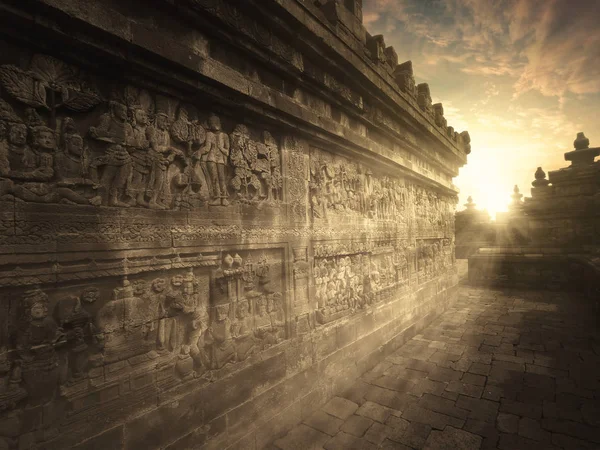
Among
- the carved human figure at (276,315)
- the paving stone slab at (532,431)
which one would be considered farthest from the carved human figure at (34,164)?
the paving stone slab at (532,431)

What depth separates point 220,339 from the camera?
307 cm

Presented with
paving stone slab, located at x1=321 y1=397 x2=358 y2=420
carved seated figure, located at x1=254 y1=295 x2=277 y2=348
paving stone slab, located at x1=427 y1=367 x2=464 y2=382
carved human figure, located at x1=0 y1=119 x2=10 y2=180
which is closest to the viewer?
carved human figure, located at x1=0 y1=119 x2=10 y2=180

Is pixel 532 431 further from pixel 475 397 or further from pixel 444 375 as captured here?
pixel 444 375

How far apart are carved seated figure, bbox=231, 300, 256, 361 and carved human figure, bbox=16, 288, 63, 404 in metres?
1.58

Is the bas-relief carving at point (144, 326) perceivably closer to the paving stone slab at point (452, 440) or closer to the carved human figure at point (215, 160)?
the carved human figure at point (215, 160)

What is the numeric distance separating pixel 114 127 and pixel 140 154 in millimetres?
287

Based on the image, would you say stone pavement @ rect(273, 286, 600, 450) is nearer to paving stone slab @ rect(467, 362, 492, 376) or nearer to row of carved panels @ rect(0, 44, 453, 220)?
paving stone slab @ rect(467, 362, 492, 376)

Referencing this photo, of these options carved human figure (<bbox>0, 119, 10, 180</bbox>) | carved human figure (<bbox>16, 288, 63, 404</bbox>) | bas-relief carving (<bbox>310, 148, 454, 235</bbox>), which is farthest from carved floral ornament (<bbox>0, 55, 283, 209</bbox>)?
bas-relief carving (<bbox>310, 148, 454, 235</bbox>)

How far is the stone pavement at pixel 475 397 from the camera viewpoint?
3.25 metres

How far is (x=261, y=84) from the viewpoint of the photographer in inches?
137

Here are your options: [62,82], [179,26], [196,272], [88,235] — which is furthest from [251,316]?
[179,26]

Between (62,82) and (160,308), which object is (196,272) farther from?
(62,82)

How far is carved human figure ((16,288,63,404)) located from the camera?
197 cm

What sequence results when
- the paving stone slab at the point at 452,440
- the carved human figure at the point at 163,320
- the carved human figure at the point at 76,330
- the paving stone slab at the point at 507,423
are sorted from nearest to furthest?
the carved human figure at the point at 76,330, the carved human figure at the point at 163,320, the paving stone slab at the point at 452,440, the paving stone slab at the point at 507,423
